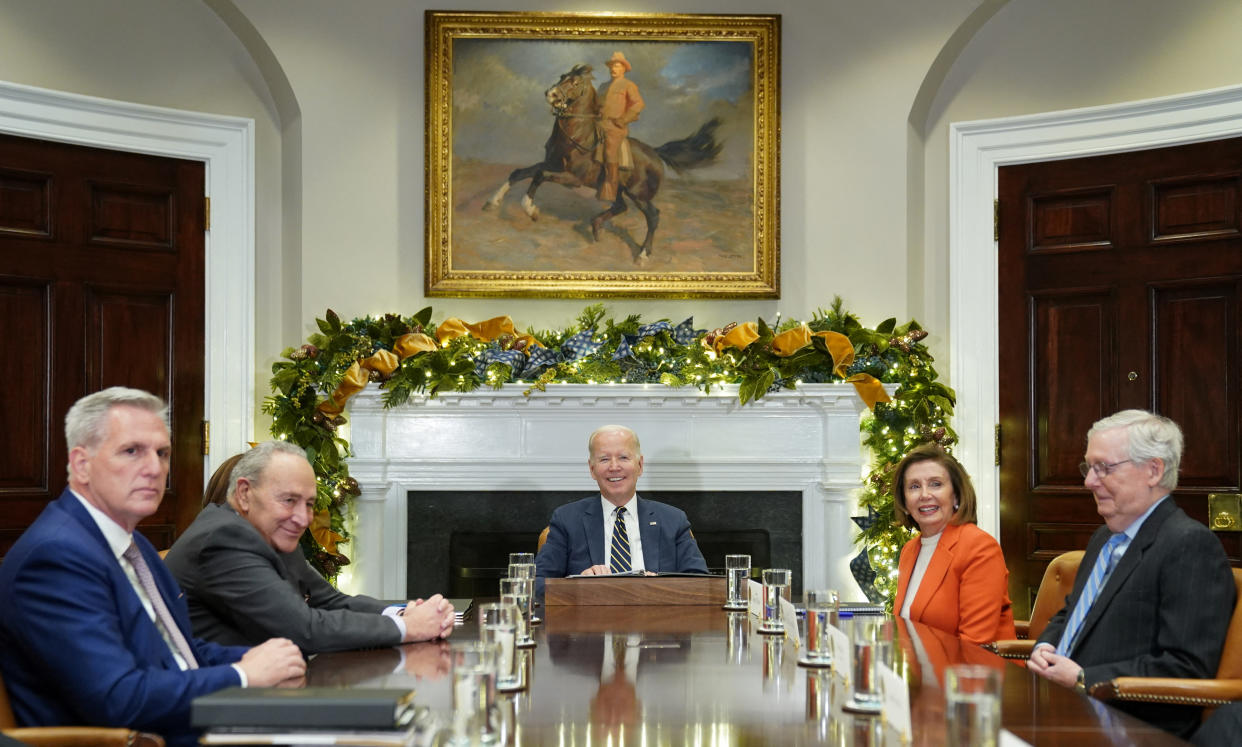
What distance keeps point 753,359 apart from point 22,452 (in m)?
3.18

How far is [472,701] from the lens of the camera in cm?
183

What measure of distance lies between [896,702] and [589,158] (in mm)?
Result: 4194

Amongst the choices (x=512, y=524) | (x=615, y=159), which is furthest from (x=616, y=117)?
(x=512, y=524)

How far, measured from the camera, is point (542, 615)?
11.0 feet

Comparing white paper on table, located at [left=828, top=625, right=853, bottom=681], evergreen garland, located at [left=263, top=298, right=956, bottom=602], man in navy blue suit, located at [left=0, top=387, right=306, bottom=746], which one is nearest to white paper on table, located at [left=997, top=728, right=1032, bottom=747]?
white paper on table, located at [left=828, top=625, right=853, bottom=681]

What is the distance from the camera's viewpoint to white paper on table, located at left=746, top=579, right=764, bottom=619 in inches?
126

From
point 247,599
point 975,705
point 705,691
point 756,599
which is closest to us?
point 975,705

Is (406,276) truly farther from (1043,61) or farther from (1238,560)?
(1238,560)

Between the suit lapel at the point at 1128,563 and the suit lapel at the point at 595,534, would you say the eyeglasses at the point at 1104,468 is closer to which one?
the suit lapel at the point at 1128,563

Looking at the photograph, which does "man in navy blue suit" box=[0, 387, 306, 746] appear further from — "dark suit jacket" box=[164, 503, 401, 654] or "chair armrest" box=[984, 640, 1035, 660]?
"chair armrest" box=[984, 640, 1035, 660]

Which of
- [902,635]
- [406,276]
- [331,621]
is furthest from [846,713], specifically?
[406,276]

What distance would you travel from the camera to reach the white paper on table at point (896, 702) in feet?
6.08

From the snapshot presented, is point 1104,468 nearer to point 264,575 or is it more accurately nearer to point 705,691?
point 705,691

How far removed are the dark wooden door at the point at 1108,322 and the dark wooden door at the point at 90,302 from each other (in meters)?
3.82
